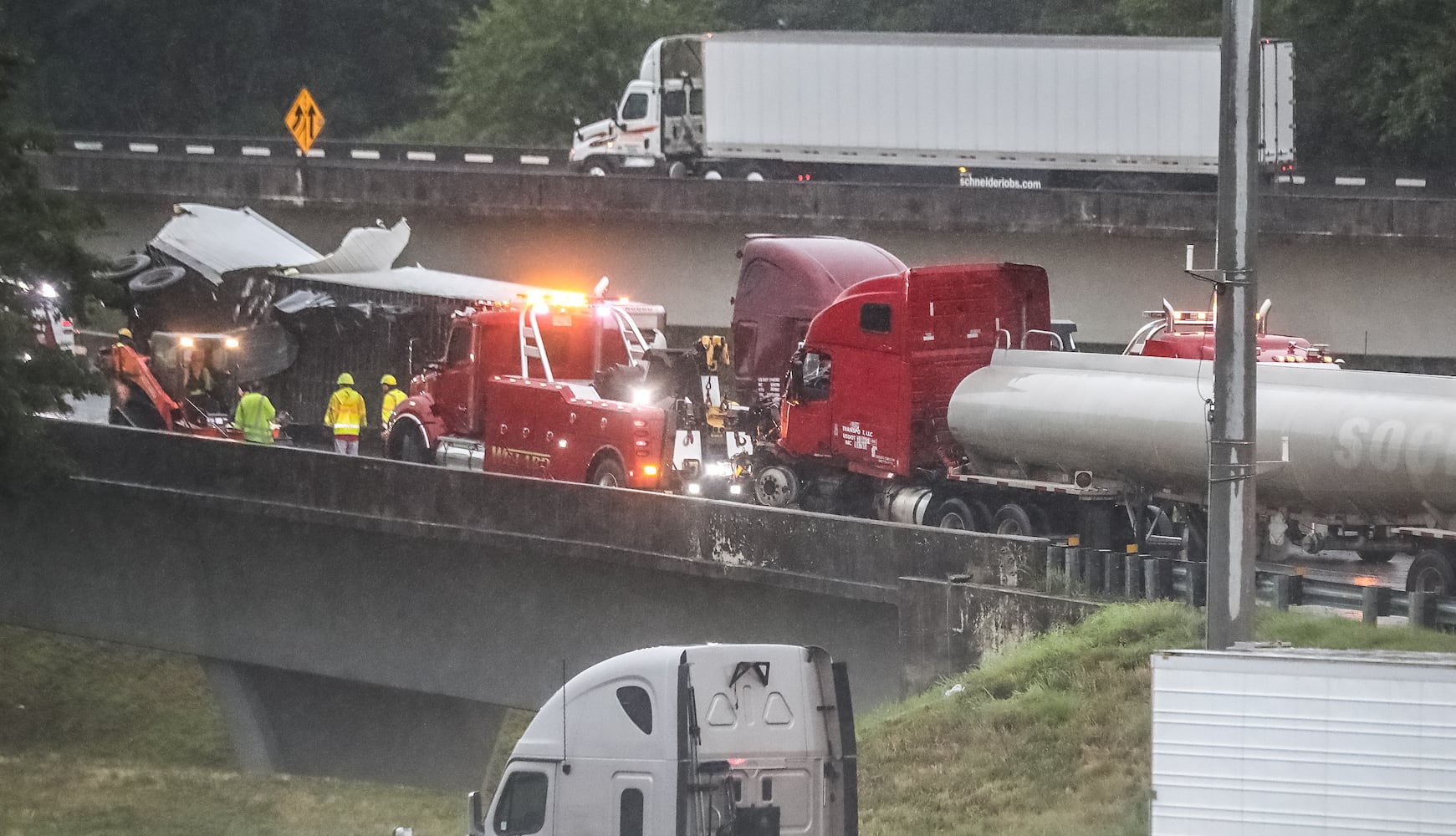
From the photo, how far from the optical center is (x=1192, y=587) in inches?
624

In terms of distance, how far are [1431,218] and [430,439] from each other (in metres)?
16.6

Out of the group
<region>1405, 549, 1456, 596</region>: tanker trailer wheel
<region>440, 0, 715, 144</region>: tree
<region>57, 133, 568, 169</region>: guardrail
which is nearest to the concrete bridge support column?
<region>1405, 549, 1456, 596</region>: tanker trailer wheel

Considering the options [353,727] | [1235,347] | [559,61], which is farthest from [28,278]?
[559,61]

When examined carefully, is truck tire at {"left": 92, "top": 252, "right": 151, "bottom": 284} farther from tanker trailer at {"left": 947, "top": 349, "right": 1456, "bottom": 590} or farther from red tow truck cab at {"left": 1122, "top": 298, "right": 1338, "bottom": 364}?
tanker trailer at {"left": 947, "top": 349, "right": 1456, "bottom": 590}

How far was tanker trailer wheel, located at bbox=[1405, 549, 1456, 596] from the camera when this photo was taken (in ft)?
54.3

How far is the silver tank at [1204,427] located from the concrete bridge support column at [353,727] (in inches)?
303

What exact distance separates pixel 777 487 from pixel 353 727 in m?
6.15

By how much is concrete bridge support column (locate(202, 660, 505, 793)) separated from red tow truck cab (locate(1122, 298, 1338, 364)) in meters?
9.64

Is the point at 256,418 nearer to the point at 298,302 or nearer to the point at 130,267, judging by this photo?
the point at 298,302

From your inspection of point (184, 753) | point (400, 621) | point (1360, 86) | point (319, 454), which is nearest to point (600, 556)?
point (400, 621)

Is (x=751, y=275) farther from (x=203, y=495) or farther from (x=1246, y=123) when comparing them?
(x=1246, y=123)

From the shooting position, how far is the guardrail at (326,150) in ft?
152

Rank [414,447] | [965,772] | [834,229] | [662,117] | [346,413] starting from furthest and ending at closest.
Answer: [662,117] → [834,229] → [346,413] → [414,447] → [965,772]

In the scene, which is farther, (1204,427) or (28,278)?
(28,278)
